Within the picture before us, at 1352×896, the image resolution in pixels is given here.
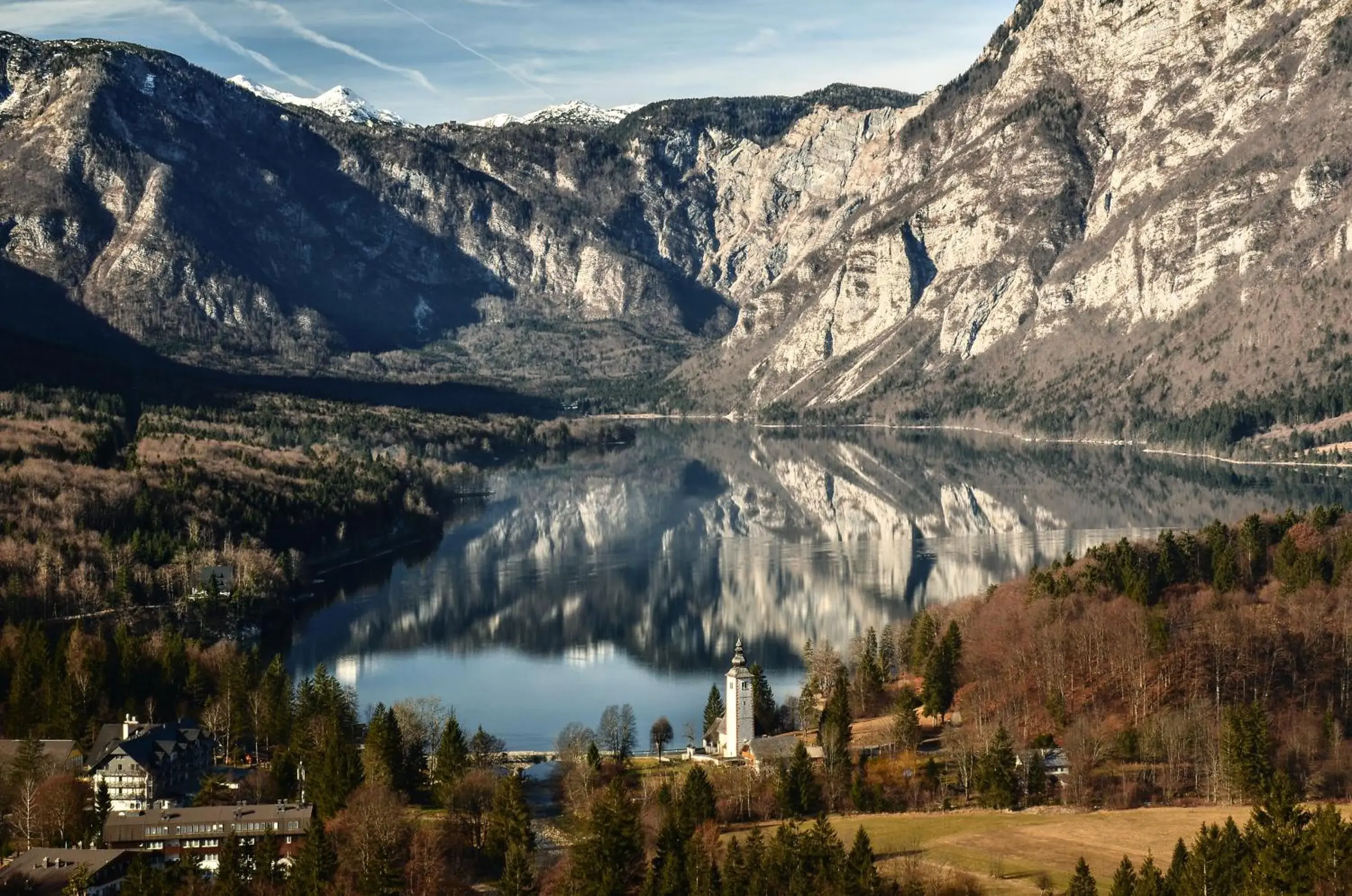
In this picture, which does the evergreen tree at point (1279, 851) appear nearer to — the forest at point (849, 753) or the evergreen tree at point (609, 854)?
the forest at point (849, 753)

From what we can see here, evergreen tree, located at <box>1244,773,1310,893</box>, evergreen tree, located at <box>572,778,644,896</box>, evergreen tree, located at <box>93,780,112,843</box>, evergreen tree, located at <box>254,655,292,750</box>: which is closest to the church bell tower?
evergreen tree, located at <box>572,778,644,896</box>

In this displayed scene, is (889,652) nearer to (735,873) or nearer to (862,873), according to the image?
(735,873)

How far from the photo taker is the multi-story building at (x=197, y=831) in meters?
55.3

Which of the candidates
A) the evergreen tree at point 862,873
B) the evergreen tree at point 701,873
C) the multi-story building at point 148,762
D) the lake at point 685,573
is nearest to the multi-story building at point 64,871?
the multi-story building at point 148,762

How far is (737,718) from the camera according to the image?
7038cm

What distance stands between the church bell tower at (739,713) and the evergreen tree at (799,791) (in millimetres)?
8309

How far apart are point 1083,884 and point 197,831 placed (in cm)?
2820

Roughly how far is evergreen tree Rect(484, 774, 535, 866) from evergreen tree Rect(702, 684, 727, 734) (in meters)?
17.3

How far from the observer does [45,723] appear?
234 feet

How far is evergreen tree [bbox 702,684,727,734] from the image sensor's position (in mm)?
73938

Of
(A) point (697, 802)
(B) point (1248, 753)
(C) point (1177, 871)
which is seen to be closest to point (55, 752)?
(A) point (697, 802)

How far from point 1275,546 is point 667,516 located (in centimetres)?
7636

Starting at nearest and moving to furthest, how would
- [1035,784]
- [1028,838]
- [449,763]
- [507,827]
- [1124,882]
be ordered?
[1124,882]
[1028,838]
[507,827]
[1035,784]
[449,763]

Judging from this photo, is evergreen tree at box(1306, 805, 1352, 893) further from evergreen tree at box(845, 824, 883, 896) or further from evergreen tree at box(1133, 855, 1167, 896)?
evergreen tree at box(845, 824, 883, 896)
